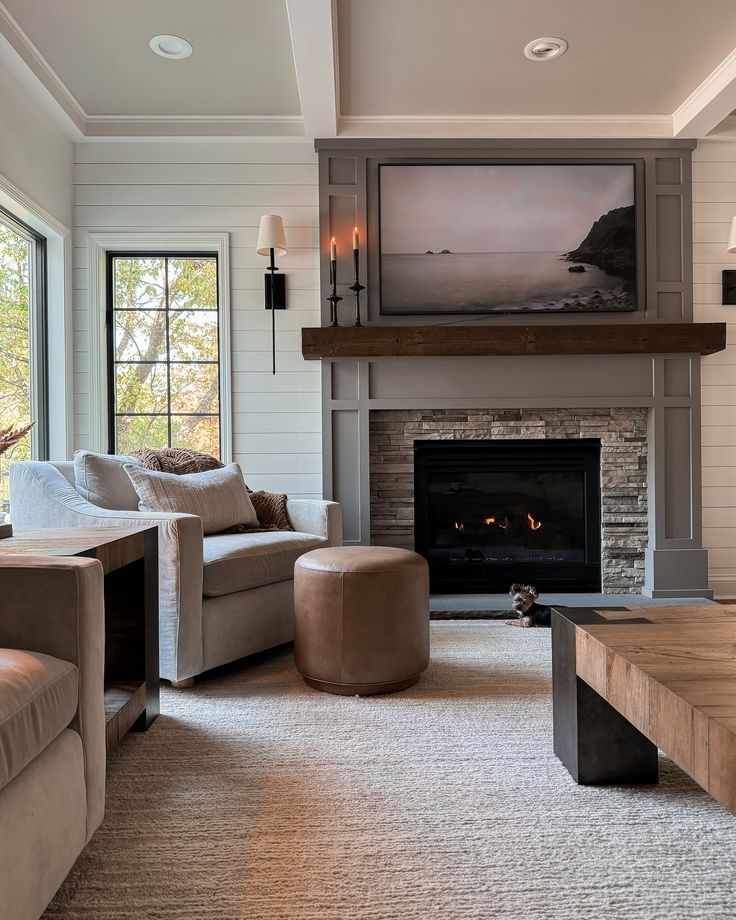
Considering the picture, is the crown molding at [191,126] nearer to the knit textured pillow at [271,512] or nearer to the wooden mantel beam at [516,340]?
the wooden mantel beam at [516,340]

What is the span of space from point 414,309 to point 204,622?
2178mm

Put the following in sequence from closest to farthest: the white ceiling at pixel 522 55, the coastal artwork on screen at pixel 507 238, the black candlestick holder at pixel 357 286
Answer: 1. the white ceiling at pixel 522 55
2. the black candlestick holder at pixel 357 286
3. the coastal artwork on screen at pixel 507 238

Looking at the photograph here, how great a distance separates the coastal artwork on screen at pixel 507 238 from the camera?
3.78m

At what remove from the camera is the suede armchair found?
0.97 m

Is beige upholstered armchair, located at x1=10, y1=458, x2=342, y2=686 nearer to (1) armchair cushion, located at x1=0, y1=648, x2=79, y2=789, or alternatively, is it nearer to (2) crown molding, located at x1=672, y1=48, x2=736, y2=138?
(1) armchair cushion, located at x1=0, y1=648, x2=79, y2=789

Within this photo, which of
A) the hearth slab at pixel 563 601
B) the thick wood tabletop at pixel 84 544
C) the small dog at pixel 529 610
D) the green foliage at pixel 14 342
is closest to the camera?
the thick wood tabletop at pixel 84 544

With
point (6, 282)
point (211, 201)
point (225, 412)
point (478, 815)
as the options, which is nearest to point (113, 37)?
point (211, 201)

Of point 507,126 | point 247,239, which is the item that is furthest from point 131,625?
point 507,126

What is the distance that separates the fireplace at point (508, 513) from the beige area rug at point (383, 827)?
187cm

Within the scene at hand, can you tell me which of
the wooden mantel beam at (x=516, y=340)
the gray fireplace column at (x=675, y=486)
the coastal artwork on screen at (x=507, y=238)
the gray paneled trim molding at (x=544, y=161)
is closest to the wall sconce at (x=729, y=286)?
the gray paneled trim molding at (x=544, y=161)

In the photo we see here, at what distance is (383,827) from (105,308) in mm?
3372

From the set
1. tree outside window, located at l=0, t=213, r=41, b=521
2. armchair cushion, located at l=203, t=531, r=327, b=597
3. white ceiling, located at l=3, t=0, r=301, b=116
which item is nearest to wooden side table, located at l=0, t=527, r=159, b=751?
armchair cushion, located at l=203, t=531, r=327, b=597

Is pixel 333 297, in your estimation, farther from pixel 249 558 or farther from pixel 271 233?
pixel 249 558

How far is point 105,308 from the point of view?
3.91 m
